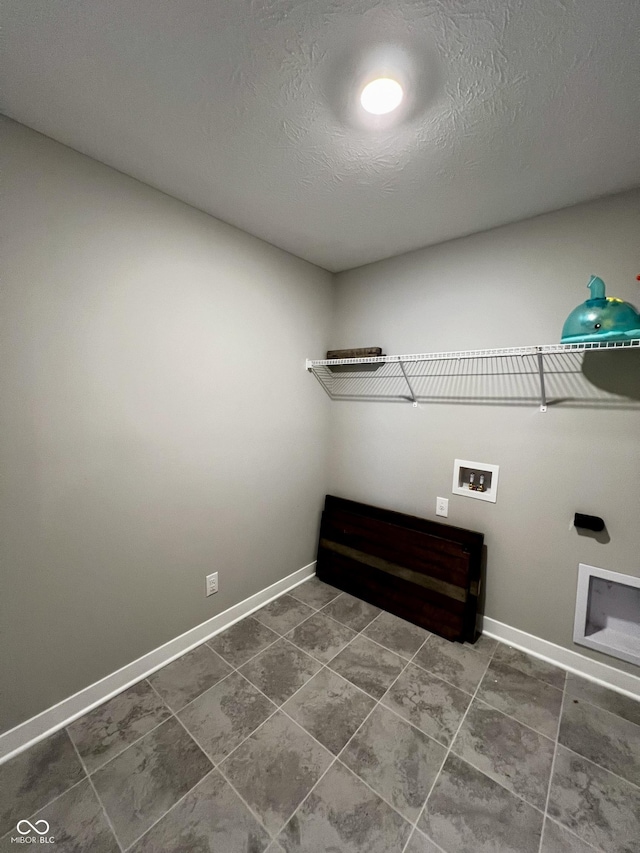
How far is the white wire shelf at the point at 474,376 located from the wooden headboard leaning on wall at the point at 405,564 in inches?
31.9

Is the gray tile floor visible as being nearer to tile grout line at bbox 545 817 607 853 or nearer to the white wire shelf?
tile grout line at bbox 545 817 607 853

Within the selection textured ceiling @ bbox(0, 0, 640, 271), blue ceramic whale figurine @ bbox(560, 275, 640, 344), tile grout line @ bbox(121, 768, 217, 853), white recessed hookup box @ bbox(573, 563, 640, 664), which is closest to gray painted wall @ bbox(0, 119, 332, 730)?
textured ceiling @ bbox(0, 0, 640, 271)

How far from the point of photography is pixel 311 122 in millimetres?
1203

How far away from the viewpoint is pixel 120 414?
5.11ft

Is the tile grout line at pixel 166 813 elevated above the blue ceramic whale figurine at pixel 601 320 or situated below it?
below

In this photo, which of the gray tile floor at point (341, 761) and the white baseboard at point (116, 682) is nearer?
the gray tile floor at point (341, 761)

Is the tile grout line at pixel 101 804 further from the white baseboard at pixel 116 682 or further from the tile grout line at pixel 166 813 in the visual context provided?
the white baseboard at pixel 116 682

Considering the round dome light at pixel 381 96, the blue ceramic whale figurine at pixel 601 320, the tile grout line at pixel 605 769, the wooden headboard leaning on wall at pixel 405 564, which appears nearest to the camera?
the round dome light at pixel 381 96

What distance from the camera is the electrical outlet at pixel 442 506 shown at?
2.15m

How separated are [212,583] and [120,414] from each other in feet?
3.61

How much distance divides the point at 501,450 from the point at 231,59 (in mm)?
2005

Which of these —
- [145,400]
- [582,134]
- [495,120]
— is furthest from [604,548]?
[145,400]

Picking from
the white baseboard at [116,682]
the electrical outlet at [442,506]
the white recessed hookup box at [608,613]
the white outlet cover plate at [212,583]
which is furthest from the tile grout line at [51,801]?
the white recessed hookup box at [608,613]

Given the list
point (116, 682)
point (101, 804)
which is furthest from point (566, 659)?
point (116, 682)
